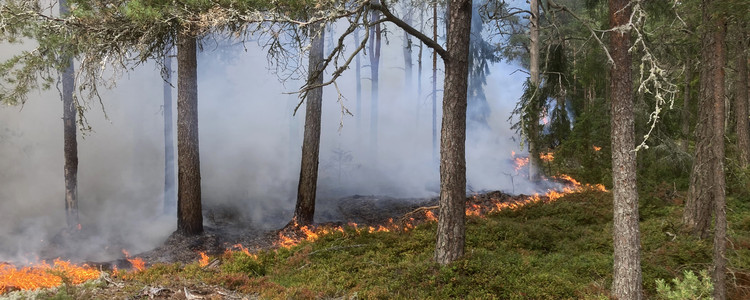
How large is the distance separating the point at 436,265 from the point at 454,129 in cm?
232

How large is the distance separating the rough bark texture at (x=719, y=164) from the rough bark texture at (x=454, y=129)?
3.90m

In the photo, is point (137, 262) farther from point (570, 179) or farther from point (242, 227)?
point (570, 179)

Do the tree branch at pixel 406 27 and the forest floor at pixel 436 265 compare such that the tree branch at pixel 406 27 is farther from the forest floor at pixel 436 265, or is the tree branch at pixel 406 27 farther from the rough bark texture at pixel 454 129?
the forest floor at pixel 436 265

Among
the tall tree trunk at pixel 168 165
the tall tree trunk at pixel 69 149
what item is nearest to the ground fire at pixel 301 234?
the tall tree trunk at pixel 69 149

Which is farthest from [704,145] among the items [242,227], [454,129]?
[242,227]

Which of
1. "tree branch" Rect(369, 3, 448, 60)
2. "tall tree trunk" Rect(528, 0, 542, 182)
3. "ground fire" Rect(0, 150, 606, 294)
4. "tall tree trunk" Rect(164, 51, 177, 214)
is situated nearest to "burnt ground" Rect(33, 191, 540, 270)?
"ground fire" Rect(0, 150, 606, 294)

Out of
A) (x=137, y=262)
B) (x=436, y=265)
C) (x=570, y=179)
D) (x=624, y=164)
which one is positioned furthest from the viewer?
(x=570, y=179)

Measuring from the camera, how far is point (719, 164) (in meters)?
6.91

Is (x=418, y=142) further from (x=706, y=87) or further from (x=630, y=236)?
(x=630, y=236)

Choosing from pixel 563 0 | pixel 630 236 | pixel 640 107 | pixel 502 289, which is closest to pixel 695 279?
pixel 630 236

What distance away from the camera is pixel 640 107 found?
1443 centimetres

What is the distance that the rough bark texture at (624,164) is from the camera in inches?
237

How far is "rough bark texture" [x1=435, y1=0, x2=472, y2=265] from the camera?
7211mm

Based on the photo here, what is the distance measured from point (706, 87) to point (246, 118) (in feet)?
85.1
